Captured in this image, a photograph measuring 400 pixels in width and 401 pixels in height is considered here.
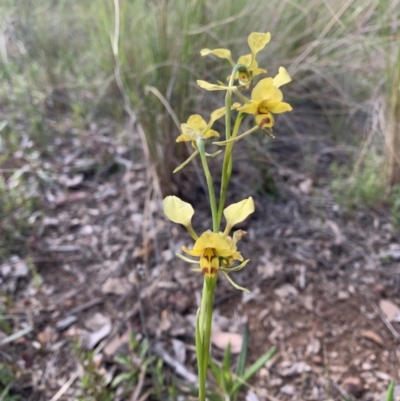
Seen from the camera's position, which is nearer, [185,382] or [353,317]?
[185,382]

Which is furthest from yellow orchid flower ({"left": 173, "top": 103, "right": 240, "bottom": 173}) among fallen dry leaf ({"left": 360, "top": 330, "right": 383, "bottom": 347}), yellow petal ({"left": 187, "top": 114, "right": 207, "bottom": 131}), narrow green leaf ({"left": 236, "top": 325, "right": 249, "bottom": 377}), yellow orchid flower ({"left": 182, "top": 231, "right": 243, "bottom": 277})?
fallen dry leaf ({"left": 360, "top": 330, "right": 383, "bottom": 347})

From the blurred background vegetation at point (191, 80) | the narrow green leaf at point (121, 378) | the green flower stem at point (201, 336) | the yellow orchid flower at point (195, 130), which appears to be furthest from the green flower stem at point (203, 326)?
the blurred background vegetation at point (191, 80)

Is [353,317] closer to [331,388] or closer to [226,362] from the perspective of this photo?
[331,388]

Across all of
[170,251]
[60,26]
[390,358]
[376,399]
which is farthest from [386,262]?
[60,26]

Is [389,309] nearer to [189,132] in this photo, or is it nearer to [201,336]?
[201,336]

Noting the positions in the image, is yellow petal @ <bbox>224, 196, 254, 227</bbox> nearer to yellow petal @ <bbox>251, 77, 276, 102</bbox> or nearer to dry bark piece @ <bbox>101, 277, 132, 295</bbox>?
yellow petal @ <bbox>251, 77, 276, 102</bbox>
